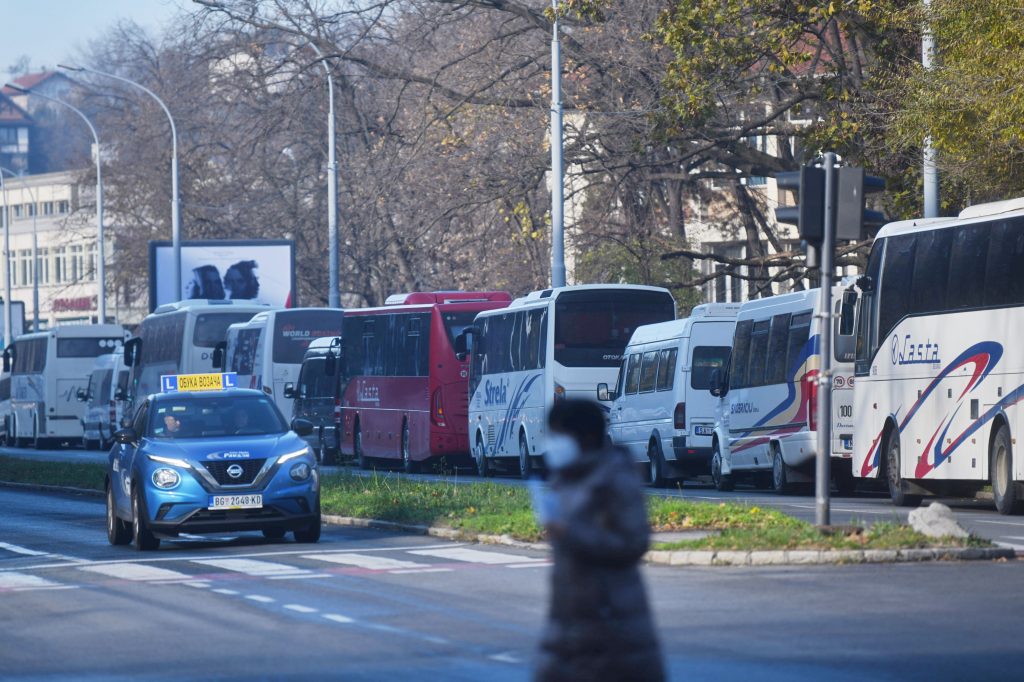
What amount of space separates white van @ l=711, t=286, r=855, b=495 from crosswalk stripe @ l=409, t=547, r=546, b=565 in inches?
382

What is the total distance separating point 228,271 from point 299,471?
40234 millimetres

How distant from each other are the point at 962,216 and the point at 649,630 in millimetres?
17557

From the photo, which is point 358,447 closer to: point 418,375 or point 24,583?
point 418,375

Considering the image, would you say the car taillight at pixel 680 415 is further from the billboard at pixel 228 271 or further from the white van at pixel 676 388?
the billboard at pixel 228 271

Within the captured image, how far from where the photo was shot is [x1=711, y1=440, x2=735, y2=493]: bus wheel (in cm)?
3019

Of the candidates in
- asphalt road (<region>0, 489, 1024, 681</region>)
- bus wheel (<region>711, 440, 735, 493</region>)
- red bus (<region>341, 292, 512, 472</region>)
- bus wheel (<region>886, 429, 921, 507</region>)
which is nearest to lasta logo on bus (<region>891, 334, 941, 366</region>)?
bus wheel (<region>886, 429, 921, 507</region>)

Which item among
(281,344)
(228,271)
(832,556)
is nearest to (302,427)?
(832,556)

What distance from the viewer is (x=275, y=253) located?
183 ft

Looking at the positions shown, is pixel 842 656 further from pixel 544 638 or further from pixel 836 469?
pixel 836 469

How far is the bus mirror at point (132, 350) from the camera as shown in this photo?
5184 centimetres

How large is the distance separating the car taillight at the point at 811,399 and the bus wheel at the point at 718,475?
3046 mm

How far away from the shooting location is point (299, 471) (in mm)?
18844

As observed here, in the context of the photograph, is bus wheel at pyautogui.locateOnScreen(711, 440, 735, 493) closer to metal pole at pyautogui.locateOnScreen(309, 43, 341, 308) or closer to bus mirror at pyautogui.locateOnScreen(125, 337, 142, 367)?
metal pole at pyautogui.locateOnScreen(309, 43, 341, 308)

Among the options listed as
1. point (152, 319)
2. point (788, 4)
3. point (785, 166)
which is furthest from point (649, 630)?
point (152, 319)
